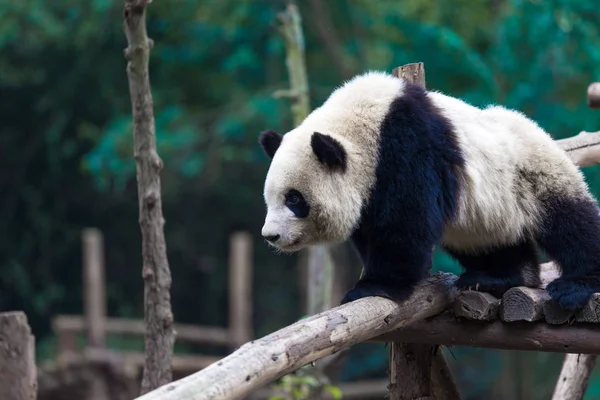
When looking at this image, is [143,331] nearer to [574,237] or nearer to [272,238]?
[272,238]

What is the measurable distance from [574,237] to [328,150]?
95 centimetres

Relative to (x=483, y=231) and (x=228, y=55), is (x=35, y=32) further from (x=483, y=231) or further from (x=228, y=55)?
(x=483, y=231)

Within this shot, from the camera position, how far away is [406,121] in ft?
→ 9.76

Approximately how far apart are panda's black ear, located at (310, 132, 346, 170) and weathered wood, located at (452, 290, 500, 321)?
0.64 meters

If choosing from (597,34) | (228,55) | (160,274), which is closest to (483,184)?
(160,274)

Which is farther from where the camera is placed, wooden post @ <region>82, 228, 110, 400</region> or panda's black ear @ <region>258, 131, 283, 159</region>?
wooden post @ <region>82, 228, 110, 400</region>

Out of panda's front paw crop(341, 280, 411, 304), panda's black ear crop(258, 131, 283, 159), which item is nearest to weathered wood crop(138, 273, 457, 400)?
panda's front paw crop(341, 280, 411, 304)

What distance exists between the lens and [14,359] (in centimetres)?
301

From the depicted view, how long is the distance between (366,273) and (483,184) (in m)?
0.52

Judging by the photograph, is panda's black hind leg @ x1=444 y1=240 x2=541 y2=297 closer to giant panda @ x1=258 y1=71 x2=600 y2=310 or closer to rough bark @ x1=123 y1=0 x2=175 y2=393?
giant panda @ x1=258 y1=71 x2=600 y2=310

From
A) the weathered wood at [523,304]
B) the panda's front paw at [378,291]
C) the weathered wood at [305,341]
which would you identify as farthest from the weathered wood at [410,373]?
the panda's front paw at [378,291]

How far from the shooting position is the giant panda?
9.50 ft

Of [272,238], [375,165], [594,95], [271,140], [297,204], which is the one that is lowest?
[272,238]

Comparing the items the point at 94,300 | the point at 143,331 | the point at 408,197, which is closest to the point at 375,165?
the point at 408,197
